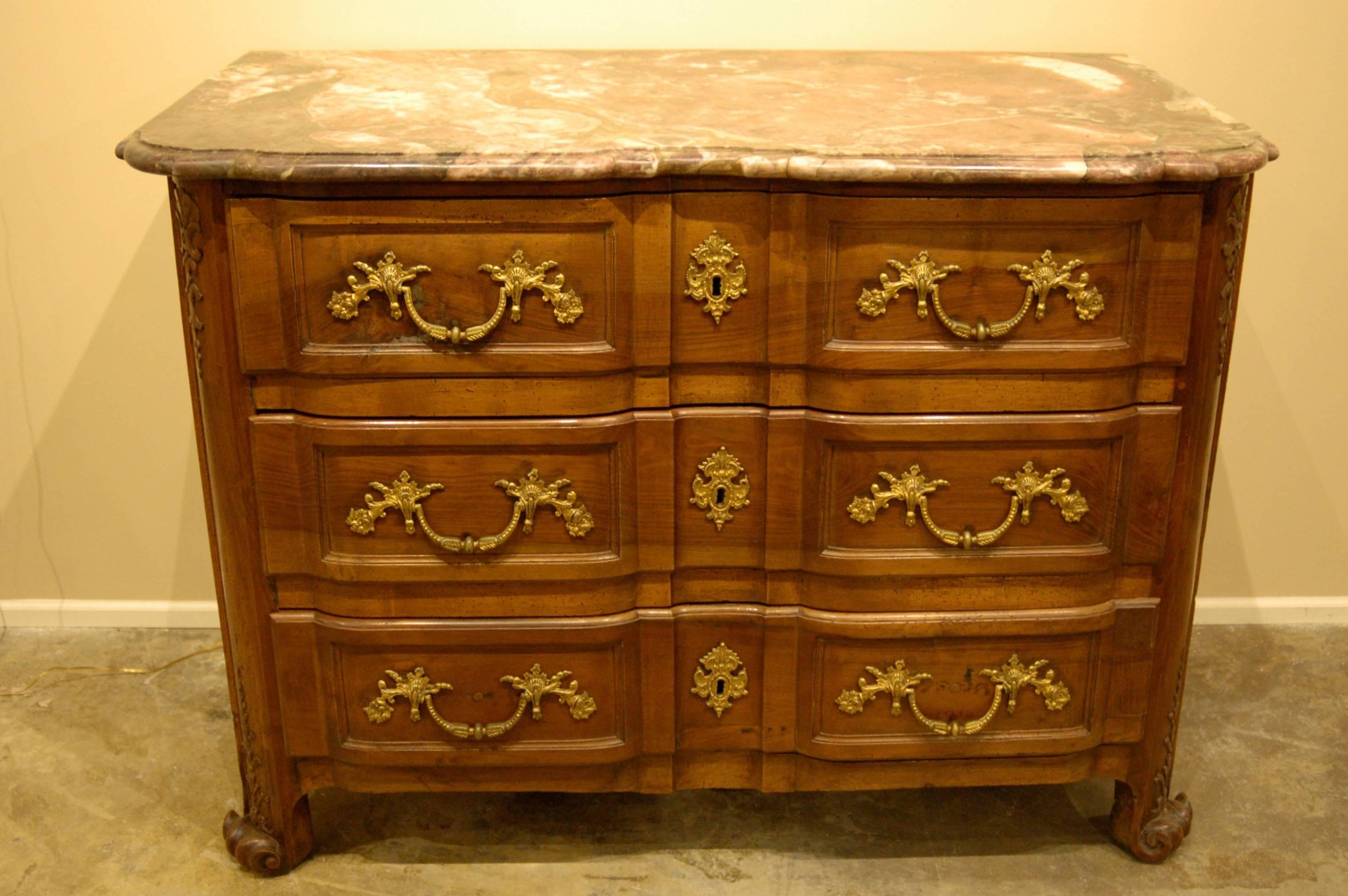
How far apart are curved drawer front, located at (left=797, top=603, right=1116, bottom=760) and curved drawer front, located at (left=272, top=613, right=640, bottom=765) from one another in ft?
0.86

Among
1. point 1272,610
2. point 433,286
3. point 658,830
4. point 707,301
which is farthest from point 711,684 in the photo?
point 1272,610

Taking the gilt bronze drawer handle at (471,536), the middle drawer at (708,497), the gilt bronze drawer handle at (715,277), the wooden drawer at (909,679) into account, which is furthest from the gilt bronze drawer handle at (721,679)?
the gilt bronze drawer handle at (715,277)

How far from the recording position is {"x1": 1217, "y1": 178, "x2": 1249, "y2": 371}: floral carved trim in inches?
63.5

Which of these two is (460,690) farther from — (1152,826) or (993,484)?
(1152,826)

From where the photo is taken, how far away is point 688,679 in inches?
71.7

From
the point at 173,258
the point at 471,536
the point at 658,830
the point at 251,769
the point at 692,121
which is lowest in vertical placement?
the point at 658,830

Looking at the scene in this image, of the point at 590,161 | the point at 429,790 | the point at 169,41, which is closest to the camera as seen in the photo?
the point at 590,161

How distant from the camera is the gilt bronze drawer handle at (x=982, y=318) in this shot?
160 centimetres

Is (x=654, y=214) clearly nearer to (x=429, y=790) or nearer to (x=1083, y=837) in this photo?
(x=429, y=790)

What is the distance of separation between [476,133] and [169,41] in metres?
0.86

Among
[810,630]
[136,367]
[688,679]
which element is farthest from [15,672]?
[810,630]

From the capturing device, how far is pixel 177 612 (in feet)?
8.43

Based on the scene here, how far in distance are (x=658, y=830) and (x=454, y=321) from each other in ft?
2.91

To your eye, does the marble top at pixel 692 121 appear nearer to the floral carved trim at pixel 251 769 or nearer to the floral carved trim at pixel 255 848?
the floral carved trim at pixel 251 769
